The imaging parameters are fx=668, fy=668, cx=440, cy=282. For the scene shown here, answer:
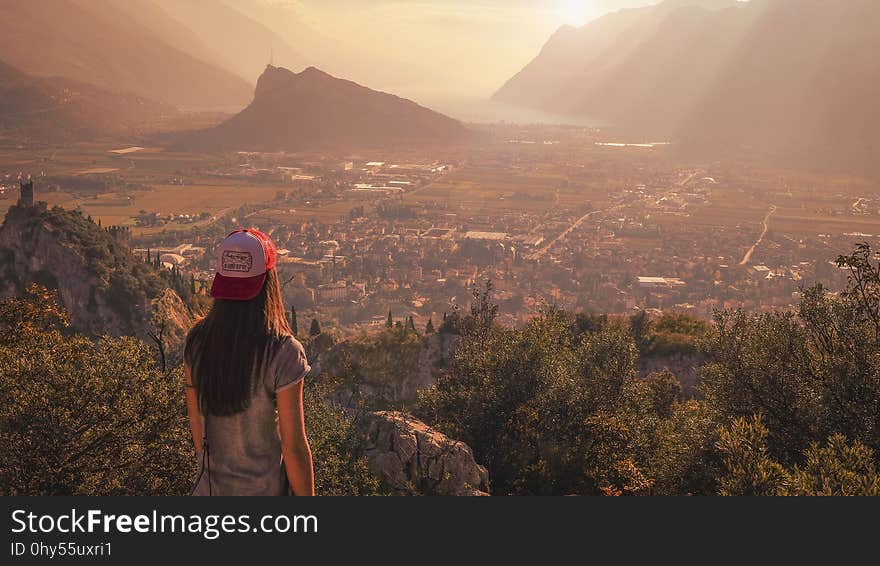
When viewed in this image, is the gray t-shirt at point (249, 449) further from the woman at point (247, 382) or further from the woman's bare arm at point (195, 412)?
the woman's bare arm at point (195, 412)

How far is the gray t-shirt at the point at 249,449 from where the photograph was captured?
5148mm

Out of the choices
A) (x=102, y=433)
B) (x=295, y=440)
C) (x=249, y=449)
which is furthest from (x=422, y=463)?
(x=295, y=440)

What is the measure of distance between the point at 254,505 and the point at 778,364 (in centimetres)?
1458

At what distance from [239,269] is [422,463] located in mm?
11429

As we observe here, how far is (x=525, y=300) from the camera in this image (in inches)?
3856

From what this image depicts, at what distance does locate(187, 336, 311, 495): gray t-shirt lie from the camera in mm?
5148

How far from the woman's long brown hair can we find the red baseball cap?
0.32ft

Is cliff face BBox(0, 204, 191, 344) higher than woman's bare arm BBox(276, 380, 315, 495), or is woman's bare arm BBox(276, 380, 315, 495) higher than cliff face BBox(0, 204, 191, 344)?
woman's bare arm BBox(276, 380, 315, 495)

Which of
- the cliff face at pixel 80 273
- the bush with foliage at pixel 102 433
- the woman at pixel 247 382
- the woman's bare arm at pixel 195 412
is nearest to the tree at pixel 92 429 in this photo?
the bush with foliage at pixel 102 433

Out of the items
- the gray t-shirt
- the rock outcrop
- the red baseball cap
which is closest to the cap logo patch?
the red baseball cap

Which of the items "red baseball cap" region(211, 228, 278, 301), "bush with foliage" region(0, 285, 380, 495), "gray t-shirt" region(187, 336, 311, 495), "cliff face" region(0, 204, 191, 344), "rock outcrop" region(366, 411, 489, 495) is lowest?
"cliff face" region(0, 204, 191, 344)

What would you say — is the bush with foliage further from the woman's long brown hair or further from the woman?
the woman's long brown hair

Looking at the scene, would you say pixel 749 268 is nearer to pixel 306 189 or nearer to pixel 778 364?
pixel 778 364

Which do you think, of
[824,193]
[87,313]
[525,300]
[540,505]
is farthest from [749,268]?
[540,505]
